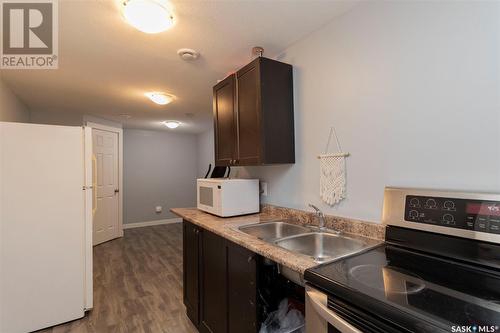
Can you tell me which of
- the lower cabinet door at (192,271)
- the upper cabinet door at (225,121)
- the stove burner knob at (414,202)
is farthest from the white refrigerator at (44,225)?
the stove burner knob at (414,202)

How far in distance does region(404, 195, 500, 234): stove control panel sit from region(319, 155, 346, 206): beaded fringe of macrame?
41cm

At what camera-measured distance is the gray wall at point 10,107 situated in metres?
2.55

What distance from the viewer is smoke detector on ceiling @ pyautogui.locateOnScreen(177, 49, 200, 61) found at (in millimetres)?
1941

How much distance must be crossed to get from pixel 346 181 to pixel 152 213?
17.3 ft

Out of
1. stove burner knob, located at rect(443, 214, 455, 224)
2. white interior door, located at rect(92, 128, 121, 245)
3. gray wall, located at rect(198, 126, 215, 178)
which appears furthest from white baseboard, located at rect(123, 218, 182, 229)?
stove burner knob, located at rect(443, 214, 455, 224)

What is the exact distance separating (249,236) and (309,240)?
0.40 metres

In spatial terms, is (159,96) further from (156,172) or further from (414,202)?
(156,172)

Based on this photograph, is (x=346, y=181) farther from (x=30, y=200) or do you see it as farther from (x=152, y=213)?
(x=152, y=213)

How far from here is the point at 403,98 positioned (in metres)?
1.22

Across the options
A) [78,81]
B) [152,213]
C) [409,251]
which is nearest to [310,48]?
[409,251]

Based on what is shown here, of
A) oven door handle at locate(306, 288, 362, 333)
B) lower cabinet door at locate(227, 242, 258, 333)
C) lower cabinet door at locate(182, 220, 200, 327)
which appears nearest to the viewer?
oven door handle at locate(306, 288, 362, 333)

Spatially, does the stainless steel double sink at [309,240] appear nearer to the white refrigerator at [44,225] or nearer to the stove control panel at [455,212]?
the stove control panel at [455,212]

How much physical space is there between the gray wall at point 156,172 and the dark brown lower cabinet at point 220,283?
395cm

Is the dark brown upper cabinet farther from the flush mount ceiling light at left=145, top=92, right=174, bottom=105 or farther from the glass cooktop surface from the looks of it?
the flush mount ceiling light at left=145, top=92, right=174, bottom=105
